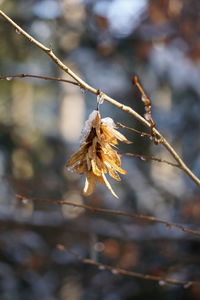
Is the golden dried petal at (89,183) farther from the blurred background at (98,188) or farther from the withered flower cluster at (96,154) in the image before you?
the blurred background at (98,188)

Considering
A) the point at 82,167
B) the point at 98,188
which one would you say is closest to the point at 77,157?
the point at 82,167

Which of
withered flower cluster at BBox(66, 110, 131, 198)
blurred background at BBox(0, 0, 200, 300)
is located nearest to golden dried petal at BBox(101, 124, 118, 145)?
Result: withered flower cluster at BBox(66, 110, 131, 198)

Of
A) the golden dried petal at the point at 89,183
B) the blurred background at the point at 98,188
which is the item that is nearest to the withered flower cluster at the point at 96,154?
the golden dried petal at the point at 89,183

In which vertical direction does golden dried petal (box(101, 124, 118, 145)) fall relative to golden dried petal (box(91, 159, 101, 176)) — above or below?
above

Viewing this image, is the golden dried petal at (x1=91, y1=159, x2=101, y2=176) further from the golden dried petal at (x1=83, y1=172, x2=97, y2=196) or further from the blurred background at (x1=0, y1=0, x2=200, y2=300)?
the blurred background at (x1=0, y1=0, x2=200, y2=300)

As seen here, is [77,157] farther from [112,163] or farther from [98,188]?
[98,188]
